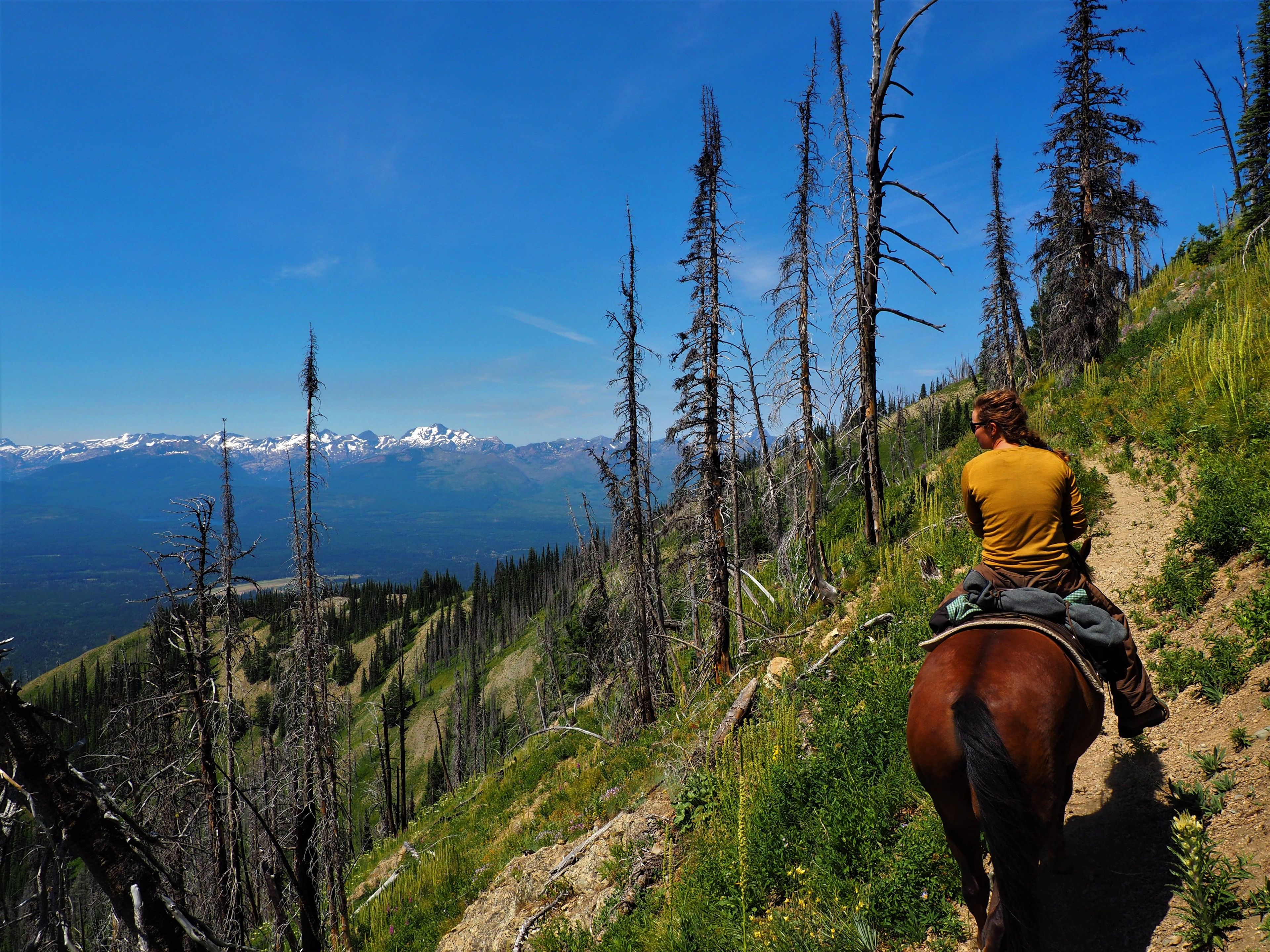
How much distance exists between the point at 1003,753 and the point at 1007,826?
A: 484 millimetres

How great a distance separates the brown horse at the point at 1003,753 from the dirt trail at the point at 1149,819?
0.42m

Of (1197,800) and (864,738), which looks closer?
(1197,800)

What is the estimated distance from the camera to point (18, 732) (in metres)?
2.76

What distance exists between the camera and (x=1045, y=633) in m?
5.08

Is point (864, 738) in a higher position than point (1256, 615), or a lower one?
lower

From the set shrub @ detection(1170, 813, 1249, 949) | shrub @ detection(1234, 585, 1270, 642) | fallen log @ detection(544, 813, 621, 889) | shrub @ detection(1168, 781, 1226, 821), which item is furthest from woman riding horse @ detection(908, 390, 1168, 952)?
fallen log @ detection(544, 813, 621, 889)

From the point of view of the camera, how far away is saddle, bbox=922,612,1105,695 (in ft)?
16.5

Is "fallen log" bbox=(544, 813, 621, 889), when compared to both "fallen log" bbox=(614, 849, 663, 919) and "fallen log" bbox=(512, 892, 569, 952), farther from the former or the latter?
"fallen log" bbox=(614, 849, 663, 919)

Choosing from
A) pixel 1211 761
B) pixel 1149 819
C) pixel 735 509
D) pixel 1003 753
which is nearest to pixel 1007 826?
pixel 1003 753

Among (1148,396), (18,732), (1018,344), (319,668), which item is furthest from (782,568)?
(1018,344)

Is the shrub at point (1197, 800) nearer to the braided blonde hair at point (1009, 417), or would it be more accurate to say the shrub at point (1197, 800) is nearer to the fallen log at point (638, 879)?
the braided blonde hair at point (1009, 417)

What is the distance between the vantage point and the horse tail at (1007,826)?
14.3 feet

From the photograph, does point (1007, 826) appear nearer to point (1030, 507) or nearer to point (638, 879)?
point (1030, 507)

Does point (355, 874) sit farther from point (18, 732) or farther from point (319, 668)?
point (18, 732)
